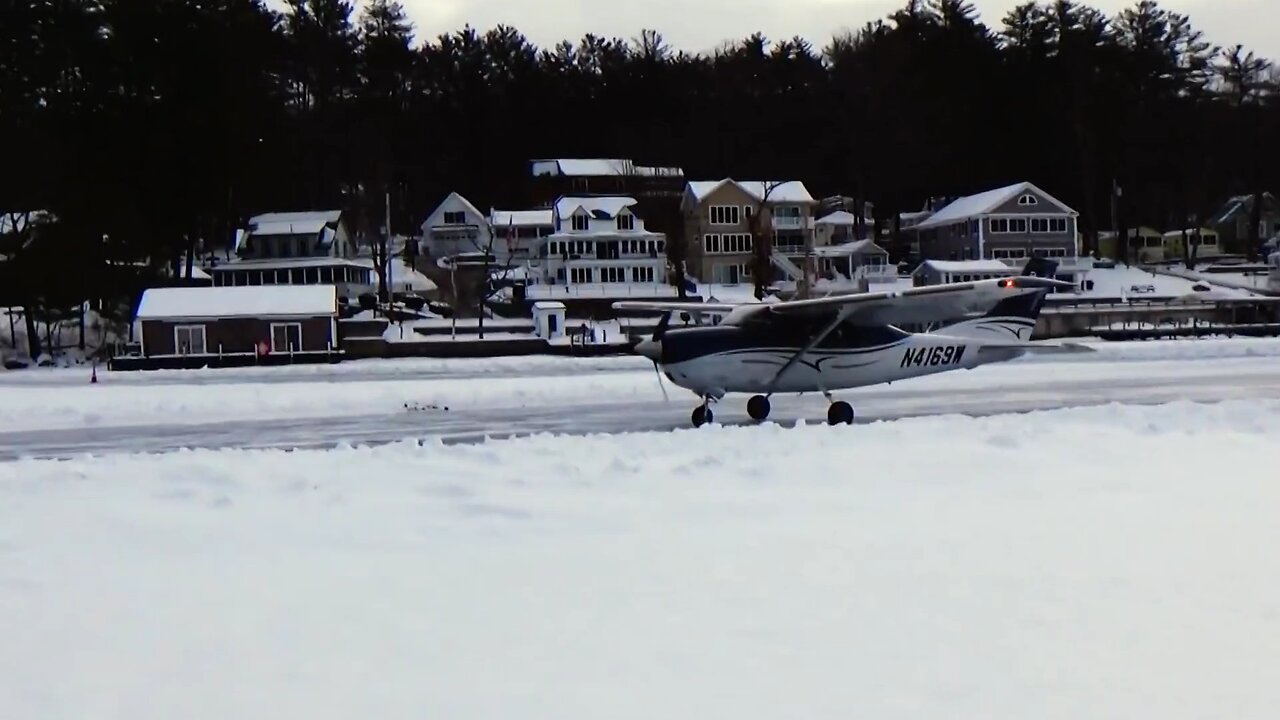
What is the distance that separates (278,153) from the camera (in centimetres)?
6259

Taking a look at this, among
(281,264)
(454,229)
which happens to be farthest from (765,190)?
(281,264)

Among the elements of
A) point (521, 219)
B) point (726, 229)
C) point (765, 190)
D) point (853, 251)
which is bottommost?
point (853, 251)

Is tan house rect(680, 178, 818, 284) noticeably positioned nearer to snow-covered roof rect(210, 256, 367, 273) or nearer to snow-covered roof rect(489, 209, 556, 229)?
snow-covered roof rect(489, 209, 556, 229)

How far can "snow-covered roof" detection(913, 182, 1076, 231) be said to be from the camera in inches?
2689

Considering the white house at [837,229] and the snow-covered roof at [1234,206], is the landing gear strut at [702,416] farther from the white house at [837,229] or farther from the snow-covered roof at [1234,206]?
the snow-covered roof at [1234,206]

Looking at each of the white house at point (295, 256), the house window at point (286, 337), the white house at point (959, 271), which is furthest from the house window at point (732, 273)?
the house window at point (286, 337)

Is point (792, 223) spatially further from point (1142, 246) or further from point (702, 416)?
point (702, 416)

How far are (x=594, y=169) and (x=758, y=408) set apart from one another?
205 ft

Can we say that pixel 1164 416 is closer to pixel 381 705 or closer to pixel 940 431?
pixel 940 431

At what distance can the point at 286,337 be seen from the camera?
43.1 m

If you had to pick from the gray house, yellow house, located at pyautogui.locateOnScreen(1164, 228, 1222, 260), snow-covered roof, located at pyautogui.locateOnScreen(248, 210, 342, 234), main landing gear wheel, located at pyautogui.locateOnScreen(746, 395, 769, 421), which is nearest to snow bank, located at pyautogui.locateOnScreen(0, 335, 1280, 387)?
main landing gear wheel, located at pyautogui.locateOnScreen(746, 395, 769, 421)

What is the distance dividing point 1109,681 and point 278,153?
2475 inches

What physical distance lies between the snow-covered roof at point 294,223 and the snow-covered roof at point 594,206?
12943 mm

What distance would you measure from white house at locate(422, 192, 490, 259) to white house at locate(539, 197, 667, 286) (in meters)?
7.82
